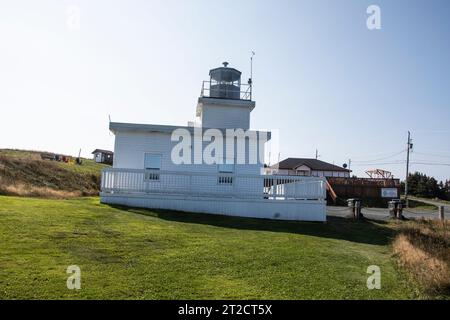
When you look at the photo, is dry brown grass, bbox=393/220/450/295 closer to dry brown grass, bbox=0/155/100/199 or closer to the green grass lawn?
the green grass lawn

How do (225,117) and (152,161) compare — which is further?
(225,117)

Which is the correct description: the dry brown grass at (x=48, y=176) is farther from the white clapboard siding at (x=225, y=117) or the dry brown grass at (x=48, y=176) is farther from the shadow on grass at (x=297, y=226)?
the shadow on grass at (x=297, y=226)

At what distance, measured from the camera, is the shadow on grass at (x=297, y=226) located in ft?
44.3

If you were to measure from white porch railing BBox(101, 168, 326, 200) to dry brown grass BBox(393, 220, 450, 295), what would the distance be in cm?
411

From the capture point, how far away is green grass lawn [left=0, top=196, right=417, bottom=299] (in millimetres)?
6098

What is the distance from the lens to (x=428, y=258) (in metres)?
9.12

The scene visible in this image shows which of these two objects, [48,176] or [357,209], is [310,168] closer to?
[48,176]

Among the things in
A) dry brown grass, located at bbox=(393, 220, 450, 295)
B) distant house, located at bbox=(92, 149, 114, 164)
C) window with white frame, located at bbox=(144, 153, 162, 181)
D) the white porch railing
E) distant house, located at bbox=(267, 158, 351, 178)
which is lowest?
dry brown grass, located at bbox=(393, 220, 450, 295)

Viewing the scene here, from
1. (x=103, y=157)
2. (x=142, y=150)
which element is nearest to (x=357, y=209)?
(x=142, y=150)

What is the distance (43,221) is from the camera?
34.5ft

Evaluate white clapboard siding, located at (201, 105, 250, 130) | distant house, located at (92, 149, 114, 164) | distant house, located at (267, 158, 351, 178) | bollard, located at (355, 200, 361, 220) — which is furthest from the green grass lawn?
distant house, located at (92, 149, 114, 164)

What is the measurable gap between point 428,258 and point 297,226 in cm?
625
